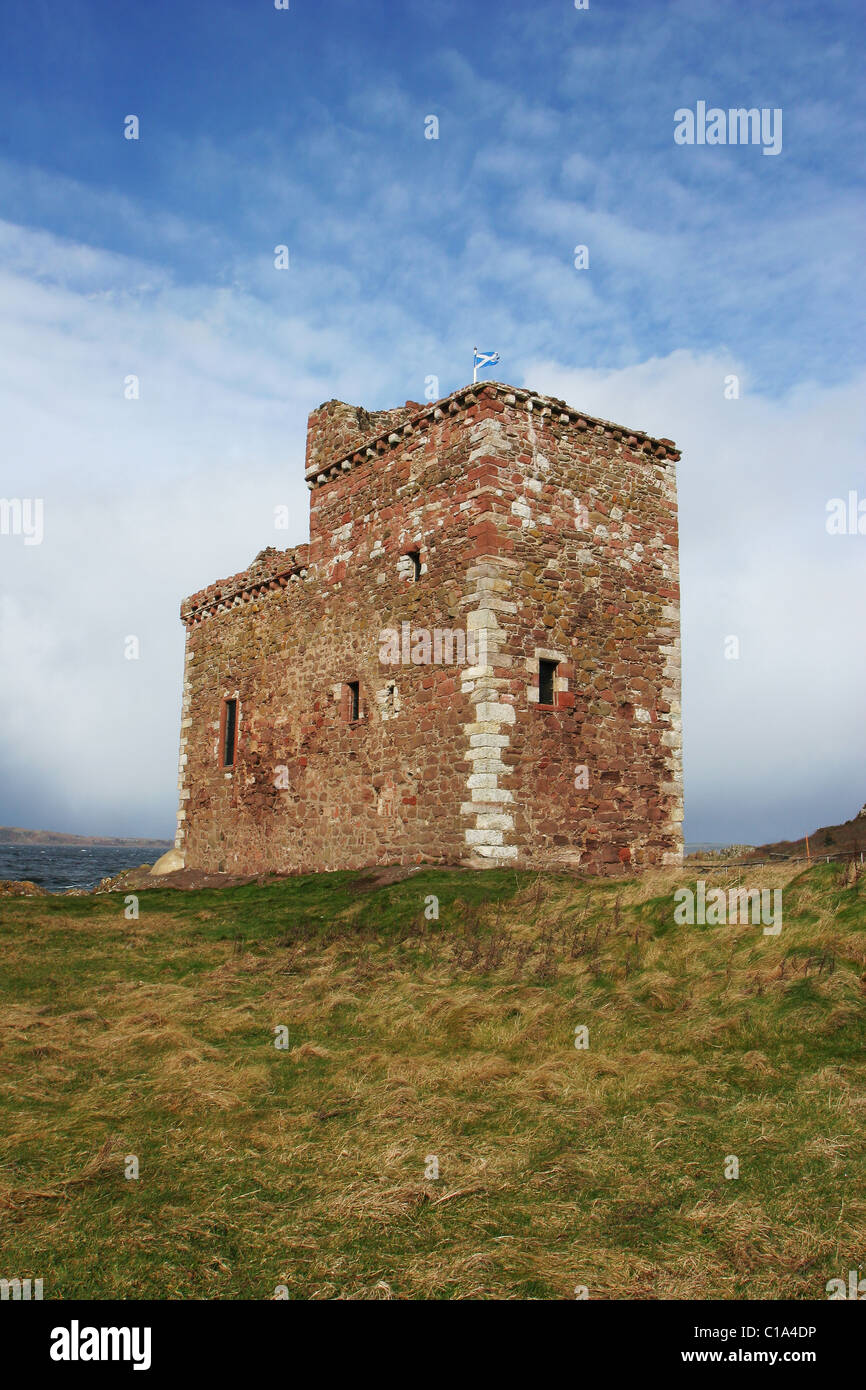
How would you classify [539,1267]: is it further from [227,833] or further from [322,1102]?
[227,833]

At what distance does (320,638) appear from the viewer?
1930cm

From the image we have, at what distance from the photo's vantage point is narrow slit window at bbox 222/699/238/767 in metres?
22.9

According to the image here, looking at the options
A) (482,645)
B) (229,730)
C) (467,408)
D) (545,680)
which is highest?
(467,408)

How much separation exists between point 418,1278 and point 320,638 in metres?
15.7

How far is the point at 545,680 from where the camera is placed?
1553cm

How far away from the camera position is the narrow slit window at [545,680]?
50.4ft

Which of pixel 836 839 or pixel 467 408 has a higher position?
pixel 467 408

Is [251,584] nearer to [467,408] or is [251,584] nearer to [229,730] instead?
[229,730]

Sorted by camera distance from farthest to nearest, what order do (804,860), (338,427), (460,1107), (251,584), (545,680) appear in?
(251,584)
(338,427)
(545,680)
(804,860)
(460,1107)

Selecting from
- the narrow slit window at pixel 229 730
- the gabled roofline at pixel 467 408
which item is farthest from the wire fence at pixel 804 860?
the narrow slit window at pixel 229 730

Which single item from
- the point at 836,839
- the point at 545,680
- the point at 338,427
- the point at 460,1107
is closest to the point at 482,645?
the point at 545,680

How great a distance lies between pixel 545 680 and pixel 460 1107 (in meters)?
9.60

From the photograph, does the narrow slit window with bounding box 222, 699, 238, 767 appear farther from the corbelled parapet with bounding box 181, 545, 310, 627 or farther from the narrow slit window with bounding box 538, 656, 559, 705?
the narrow slit window with bounding box 538, 656, 559, 705

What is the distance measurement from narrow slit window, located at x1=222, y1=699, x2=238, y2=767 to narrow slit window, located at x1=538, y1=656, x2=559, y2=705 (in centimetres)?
996
